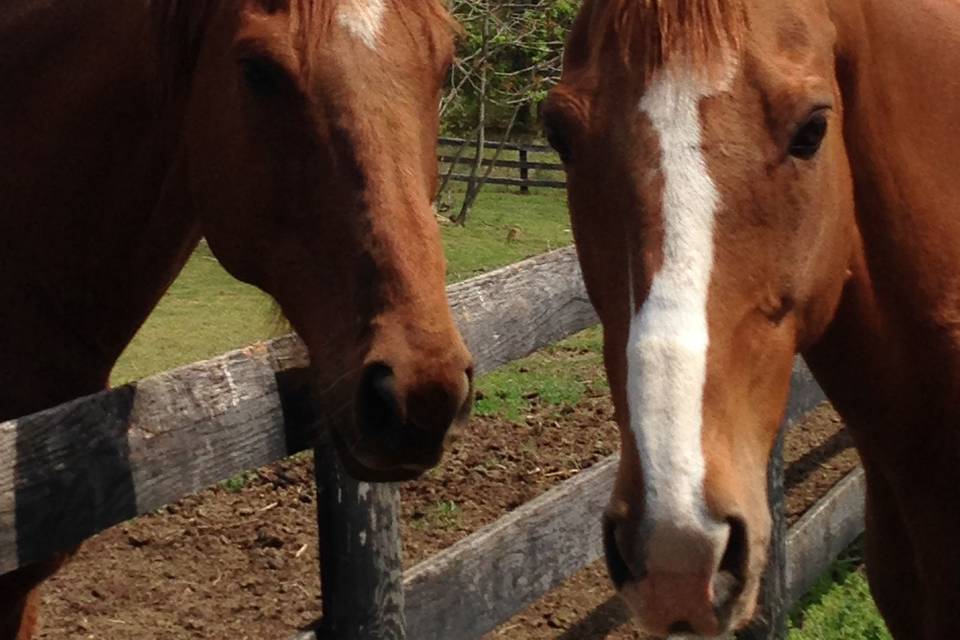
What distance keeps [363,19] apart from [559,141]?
522 millimetres

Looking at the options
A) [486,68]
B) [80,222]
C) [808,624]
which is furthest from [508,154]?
[80,222]

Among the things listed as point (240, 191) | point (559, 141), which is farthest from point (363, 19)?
point (559, 141)

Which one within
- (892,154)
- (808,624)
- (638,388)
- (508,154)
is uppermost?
(892,154)

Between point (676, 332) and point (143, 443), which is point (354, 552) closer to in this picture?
point (143, 443)

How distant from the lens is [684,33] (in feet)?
5.97

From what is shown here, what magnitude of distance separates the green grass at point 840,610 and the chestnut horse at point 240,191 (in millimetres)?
2716

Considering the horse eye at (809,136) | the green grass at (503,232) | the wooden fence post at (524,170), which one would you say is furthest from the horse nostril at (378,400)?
the wooden fence post at (524,170)

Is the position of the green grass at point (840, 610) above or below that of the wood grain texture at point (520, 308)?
below

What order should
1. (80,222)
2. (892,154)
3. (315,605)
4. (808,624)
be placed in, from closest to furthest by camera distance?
(892,154)
(80,222)
(315,605)
(808,624)

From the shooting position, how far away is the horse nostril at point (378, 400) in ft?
6.45

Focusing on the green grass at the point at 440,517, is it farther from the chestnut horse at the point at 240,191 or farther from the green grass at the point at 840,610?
the chestnut horse at the point at 240,191

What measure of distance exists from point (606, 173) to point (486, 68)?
15.1 metres

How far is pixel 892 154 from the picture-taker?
7.07 ft

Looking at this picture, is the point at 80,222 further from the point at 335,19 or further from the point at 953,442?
the point at 953,442
